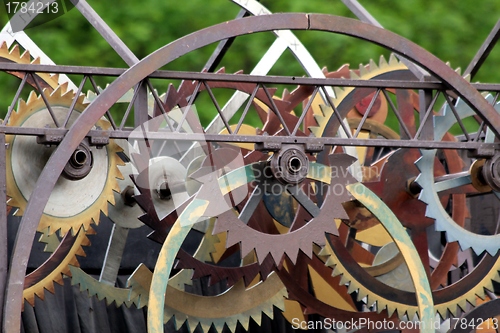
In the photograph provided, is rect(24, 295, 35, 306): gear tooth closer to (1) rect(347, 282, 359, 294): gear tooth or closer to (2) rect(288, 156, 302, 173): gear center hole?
(2) rect(288, 156, 302, 173): gear center hole

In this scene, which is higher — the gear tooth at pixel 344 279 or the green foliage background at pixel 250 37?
the green foliage background at pixel 250 37

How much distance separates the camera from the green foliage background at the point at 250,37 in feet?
43.5

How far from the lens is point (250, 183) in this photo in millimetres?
7938

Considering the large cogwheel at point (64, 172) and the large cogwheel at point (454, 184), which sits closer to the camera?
the large cogwheel at point (64, 172)

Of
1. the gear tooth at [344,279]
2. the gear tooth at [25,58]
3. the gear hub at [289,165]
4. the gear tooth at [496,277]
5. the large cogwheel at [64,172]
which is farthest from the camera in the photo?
the gear tooth at [496,277]

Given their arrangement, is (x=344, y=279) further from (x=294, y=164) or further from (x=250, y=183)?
(x=294, y=164)

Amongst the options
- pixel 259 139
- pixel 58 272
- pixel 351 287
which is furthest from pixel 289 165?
pixel 58 272

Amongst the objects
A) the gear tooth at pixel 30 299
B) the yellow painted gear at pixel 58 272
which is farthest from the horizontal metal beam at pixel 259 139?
the gear tooth at pixel 30 299

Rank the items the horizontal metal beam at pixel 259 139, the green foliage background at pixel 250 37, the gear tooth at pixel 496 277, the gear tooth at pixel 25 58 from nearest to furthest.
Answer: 1. the horizontal metal beam at pixel 259 139
2. the gear tooth at pixel 25 58
3. the gear tooth at pixel 496 277
4. the green foliage background at pixel 250 37

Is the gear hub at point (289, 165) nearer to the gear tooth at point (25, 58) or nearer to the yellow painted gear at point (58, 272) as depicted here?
the yellow painted gear at point (58, 272)

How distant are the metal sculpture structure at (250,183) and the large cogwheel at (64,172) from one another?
1cm

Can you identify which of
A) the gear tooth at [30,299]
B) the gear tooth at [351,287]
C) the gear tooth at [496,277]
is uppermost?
the gear tooth at [496,277]

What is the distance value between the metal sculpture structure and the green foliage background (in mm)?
4468

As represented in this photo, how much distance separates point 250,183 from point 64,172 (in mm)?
1773
